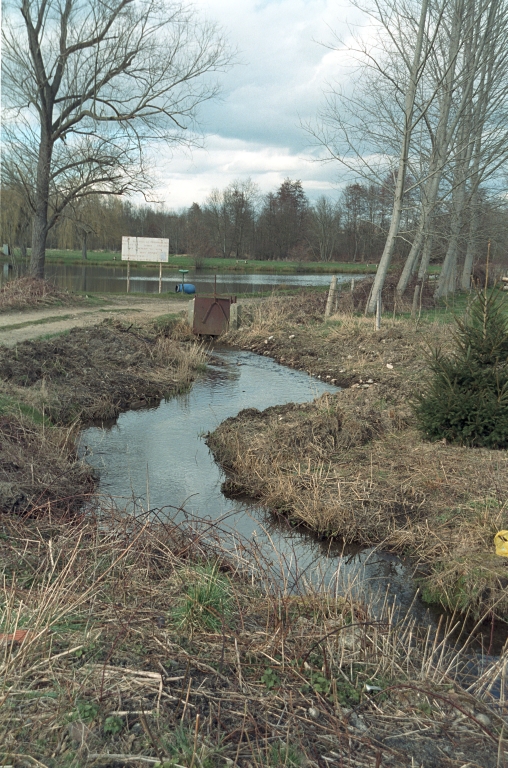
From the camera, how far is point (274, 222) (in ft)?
261

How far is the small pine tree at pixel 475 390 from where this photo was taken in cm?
788

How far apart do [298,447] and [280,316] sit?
1291 cm

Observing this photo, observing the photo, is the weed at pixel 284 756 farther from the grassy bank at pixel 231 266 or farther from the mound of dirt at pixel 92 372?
the grassy bank at pixel 231 266

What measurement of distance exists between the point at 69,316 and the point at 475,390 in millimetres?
13785

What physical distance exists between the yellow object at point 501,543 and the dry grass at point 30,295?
55.8 feet

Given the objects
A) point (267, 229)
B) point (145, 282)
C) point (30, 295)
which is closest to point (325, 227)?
point (267, 229)

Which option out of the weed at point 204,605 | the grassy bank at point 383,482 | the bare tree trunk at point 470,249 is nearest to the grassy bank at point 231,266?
the bare tree trunk at point 470,249

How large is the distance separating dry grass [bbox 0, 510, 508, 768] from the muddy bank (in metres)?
1.74

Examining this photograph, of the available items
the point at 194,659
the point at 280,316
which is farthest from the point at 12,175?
the point at 194,659

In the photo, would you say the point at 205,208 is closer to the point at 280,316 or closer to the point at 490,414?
the point at 280,316

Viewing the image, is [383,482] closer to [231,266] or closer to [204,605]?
[204,605]

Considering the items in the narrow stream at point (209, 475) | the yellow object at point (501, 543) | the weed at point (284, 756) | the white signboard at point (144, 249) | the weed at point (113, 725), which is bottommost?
the narrow stream at point (209, 475)

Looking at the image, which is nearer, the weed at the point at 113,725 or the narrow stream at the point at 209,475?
the weed at the point at 113,725

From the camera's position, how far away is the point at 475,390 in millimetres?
8062
